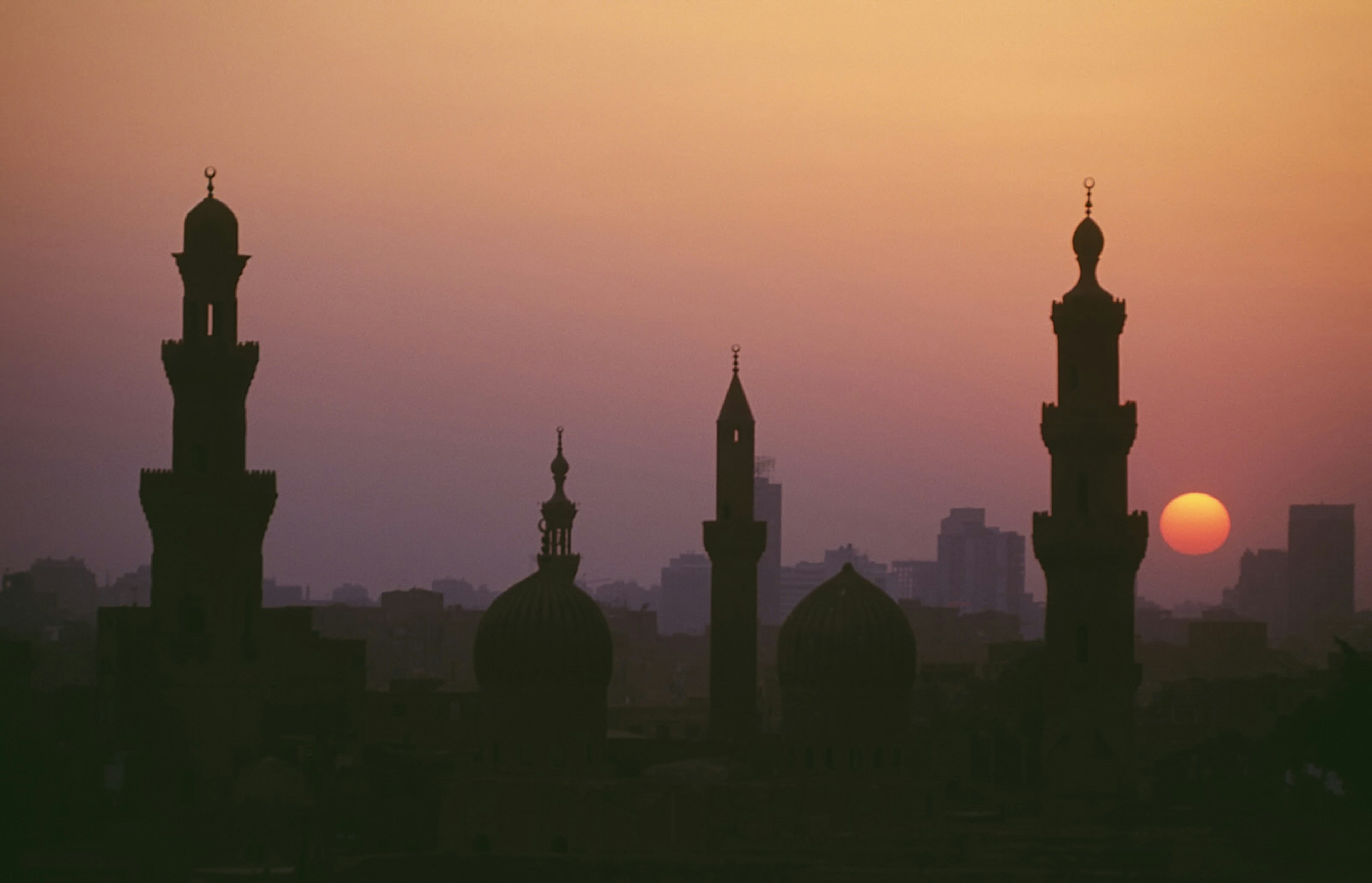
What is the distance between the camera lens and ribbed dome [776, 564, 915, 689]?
4038 cm

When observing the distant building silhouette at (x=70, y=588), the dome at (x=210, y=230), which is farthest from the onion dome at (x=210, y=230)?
the distant building silhouette at (x=70, y=588)

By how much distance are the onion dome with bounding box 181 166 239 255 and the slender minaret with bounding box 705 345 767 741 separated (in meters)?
11.1

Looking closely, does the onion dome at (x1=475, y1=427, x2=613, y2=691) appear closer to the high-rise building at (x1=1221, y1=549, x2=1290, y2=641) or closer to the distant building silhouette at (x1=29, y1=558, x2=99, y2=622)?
the distant building silhouette at (x1=29, y1=558, x2=99, y2=622)

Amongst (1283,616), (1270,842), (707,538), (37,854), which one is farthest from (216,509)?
(1283,616)

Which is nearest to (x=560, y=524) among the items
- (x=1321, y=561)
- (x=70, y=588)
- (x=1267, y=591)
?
(x=70, y=588)

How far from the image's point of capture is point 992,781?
4859cm

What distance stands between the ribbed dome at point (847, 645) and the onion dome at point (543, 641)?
2935mm

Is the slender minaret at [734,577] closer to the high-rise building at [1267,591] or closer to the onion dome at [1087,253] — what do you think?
the onion dome at [1087,253]

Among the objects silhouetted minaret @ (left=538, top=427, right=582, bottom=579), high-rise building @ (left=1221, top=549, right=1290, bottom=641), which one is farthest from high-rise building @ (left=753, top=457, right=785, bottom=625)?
silhouetted minaret @ (left=538, top=427, right=582, bottom=579)

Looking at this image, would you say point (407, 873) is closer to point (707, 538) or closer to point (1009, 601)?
point (707, 538)

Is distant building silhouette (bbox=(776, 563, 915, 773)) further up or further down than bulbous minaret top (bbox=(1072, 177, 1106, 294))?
further down

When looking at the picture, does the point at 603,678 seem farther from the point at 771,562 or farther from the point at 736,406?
the point at 771,562

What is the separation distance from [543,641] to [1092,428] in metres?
10.5

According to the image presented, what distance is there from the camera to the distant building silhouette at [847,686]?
133 ft
